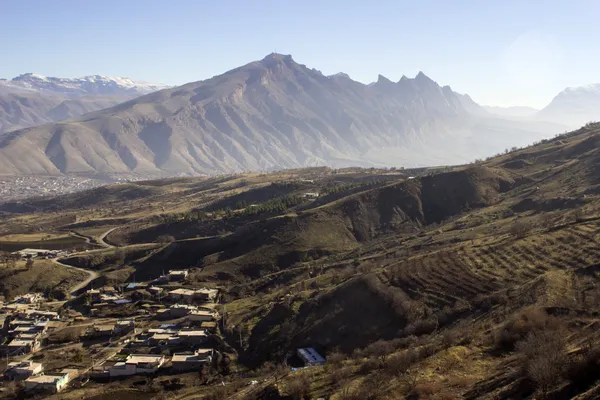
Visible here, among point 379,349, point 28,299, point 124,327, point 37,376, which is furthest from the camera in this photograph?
point 28,299

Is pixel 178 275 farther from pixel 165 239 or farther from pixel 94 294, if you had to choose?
pixel 165 239

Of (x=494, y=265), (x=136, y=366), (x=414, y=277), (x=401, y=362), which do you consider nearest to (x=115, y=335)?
(x=136, y=366)

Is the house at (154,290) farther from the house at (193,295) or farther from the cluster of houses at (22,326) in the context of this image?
the cluster of houses at (22,326)

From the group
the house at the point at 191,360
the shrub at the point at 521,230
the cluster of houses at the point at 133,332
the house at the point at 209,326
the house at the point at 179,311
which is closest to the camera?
the cluster of houses at the point at 133,332

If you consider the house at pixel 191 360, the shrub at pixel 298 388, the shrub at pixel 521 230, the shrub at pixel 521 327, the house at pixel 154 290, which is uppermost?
the shrub at pixel 521 230

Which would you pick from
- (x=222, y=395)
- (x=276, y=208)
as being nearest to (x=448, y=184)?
(x=276, y=208)

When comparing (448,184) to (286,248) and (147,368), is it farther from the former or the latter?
(147,368)

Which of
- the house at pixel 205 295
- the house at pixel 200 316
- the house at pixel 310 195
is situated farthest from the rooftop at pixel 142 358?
the house at pixel 310 195
